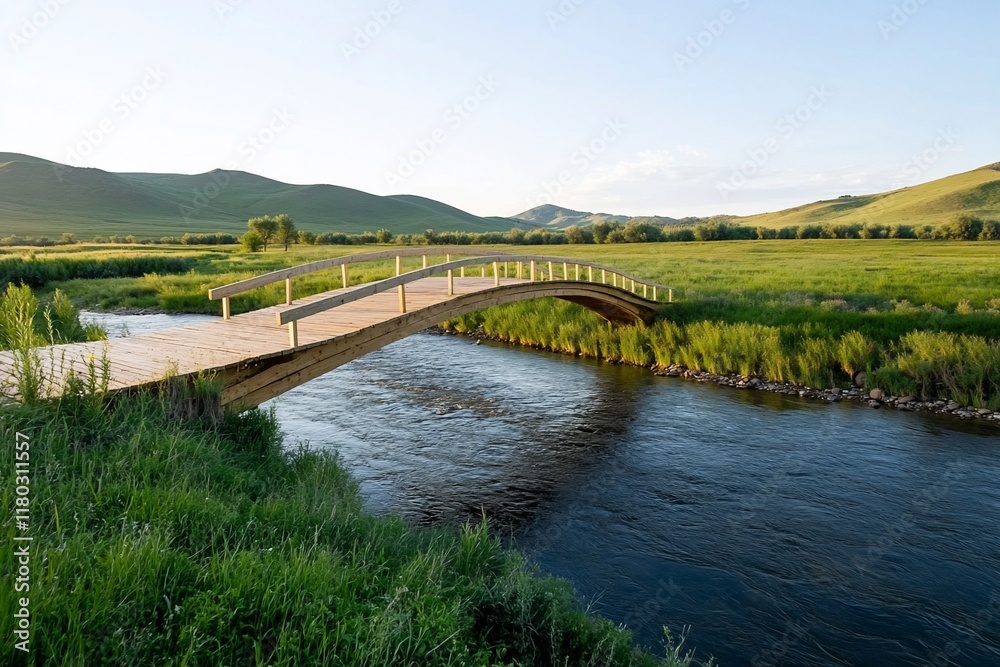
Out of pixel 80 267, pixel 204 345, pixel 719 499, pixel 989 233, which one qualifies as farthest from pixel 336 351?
pixel 989 233

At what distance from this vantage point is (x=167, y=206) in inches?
5276

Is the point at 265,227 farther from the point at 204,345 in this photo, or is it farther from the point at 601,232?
the point at 204,345

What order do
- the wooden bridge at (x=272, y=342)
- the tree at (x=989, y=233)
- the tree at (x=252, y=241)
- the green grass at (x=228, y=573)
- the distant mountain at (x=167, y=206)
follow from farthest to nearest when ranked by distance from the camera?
the distant mountain at (x=167, y=206) → the tree at (x=252, y=241) → the tree at (x=989, y=233) → the wooden bridge at (x=272, y=342) → the green grass at (x=228, y=573)

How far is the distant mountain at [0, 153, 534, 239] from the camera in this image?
103 meters

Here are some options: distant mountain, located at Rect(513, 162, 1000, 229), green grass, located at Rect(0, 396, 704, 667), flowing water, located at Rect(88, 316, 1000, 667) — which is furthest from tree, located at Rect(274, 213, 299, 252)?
distant mountain, located at Rect(513, 162, 1000, 229)

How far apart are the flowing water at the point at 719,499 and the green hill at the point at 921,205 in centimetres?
6906

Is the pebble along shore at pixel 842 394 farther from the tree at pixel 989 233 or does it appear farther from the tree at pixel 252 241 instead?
the tree at pixel 989 233

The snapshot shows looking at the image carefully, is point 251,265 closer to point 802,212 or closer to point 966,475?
point 966,475

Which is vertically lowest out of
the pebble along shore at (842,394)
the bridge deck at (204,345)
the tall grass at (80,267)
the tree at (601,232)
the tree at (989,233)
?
the pebble along shore at (842,394)

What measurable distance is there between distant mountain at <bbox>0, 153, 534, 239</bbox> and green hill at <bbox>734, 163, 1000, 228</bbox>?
235ft

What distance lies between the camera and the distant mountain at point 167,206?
102812mm

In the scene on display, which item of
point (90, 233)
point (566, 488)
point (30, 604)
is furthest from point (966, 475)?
point (90, 233)

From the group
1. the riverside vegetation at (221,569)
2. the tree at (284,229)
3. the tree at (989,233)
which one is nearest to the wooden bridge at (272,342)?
the riverside vegetation at (221,569)

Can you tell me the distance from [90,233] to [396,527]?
102758 millimetres
